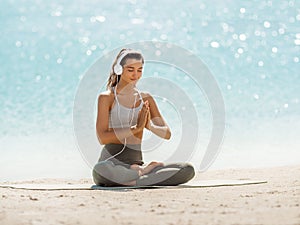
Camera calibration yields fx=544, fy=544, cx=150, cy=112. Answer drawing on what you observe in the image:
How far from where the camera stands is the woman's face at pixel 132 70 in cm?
427

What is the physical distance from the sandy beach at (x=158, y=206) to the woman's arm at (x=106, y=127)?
0.46 m

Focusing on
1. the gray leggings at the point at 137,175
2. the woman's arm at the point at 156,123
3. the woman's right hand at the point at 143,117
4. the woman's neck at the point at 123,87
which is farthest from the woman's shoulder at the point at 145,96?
the gray leggings at the point at 137,175

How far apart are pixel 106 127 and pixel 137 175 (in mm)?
447

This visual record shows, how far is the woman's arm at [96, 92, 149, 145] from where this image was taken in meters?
4.13

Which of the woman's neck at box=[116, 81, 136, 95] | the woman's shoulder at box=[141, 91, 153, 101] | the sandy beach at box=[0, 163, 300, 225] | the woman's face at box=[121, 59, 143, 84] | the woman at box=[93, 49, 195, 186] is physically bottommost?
the sandy beach at box=[0, 163, 300, 225]

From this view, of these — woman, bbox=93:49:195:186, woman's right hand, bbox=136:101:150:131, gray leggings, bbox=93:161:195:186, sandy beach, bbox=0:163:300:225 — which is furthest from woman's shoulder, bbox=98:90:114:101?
sandy beach, bbox=0:163:300:225

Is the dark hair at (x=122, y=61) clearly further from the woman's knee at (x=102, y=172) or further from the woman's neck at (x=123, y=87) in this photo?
the woman's knee at (x=102, y=172)

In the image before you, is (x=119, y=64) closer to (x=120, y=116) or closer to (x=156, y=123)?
(x=120, y=116)

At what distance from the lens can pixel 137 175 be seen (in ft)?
13.9

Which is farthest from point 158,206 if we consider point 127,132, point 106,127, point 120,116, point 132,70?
point 132,70

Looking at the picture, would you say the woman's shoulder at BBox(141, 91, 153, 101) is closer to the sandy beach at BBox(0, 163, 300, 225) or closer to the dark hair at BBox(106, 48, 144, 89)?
the dark hair at BBox(106, 48, 144, 89)

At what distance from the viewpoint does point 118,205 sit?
3.12 meters

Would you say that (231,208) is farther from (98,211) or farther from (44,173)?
(44,173)

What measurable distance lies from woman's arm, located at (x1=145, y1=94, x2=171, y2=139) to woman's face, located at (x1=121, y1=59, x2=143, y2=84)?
0.87ft
